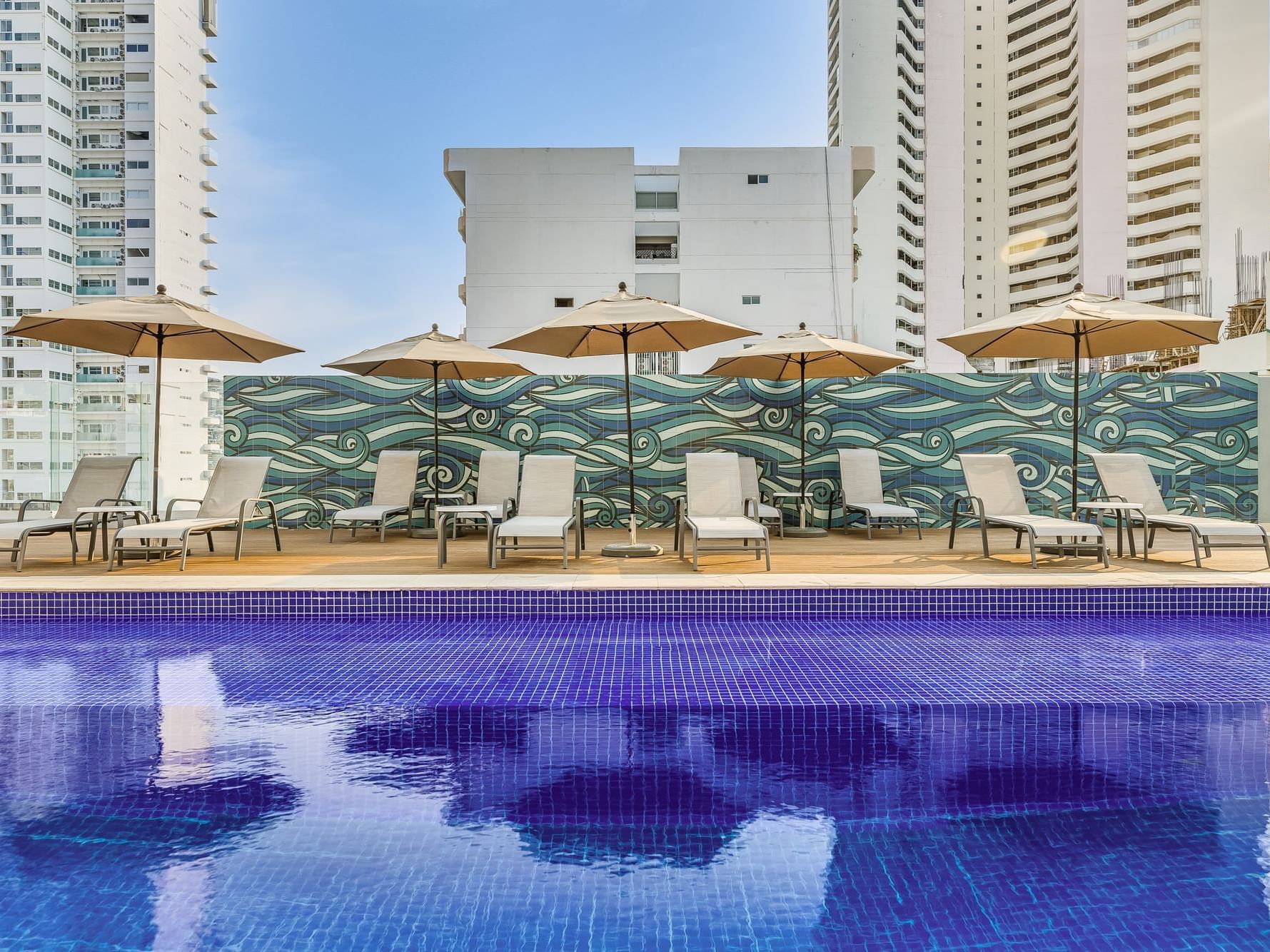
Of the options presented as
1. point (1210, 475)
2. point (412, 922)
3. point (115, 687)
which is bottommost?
point (412, 922)

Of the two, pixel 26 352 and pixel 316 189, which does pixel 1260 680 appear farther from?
pixel 26 352

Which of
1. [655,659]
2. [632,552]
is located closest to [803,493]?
[632,552]

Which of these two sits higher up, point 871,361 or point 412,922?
A: point 871,361

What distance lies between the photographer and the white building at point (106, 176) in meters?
52.8

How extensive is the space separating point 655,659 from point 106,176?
6713 cm

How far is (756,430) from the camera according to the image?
9883mm

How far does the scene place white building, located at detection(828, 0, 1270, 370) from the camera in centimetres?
6688

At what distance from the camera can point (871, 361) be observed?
8.59 meters

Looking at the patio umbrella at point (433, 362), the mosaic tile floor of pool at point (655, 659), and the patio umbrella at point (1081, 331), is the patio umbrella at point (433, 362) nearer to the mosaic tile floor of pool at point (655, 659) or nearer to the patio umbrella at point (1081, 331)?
the mosaic tile floor of pool at point (655, 659)

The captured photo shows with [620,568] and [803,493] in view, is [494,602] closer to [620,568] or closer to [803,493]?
[620,568]

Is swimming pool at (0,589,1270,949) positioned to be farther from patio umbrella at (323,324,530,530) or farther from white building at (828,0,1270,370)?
white building at (828,0,1270,370)

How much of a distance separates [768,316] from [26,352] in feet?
155

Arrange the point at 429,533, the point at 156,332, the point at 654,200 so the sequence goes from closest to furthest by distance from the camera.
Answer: the point at 156,332, the point at 429,533, the point at 654,200

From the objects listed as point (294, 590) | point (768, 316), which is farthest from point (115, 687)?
point (768, 316)
